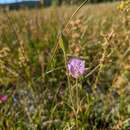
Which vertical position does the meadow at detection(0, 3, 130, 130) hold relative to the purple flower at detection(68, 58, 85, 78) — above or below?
below

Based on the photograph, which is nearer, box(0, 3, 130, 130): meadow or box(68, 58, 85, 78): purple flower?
box(68, 58, 85, 78): purple flower

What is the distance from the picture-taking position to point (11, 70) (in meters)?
2.41

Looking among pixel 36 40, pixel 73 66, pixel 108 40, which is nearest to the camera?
pixel 73 66

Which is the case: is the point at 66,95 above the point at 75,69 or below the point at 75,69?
below

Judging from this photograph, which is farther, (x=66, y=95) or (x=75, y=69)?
(x=66, y=95)

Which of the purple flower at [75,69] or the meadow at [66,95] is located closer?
the purple flower at [75,69]

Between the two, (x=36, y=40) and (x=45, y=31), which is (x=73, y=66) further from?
(x=45, y=31)

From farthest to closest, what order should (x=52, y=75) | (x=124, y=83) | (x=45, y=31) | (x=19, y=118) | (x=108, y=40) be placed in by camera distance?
(x=45, y=31) < (x=52, y=75) < (x=124, y=83) < (x=19, y=118) < (x=108, y=40)

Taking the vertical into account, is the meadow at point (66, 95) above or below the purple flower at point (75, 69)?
below

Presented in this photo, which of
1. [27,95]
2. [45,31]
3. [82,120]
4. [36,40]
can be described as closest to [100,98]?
[27,95]

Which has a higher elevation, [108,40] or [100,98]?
[108,40]

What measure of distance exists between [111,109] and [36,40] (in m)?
1.48

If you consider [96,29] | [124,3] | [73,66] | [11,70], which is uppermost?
[124,3]

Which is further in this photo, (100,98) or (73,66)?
(100,98)
